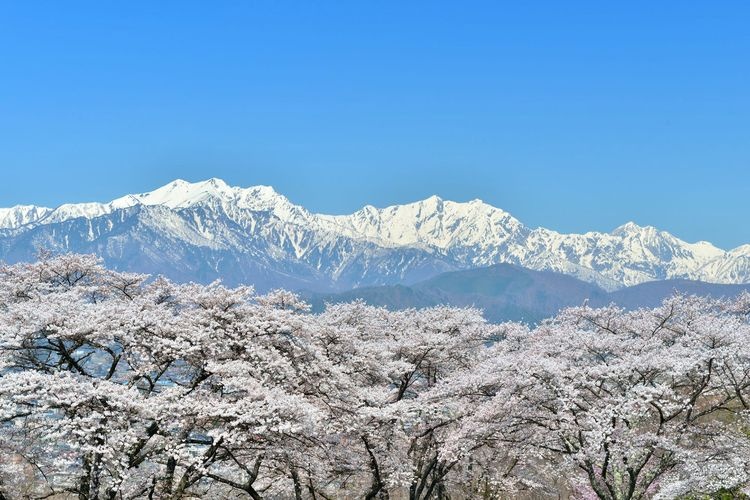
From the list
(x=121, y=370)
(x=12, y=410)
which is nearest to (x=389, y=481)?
(x=121, y=370)

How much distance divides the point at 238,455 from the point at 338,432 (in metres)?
4.37

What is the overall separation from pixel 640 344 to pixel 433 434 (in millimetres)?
10127

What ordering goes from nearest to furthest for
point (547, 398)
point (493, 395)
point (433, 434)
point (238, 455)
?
1. point (238, 455)
2. point (547, 398)
3. point (493, 395)
4. point (433, 434)

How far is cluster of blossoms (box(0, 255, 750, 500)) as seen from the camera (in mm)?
20172

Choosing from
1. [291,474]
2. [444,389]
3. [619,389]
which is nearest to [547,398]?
[619,389]

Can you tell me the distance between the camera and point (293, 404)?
20.4 meters

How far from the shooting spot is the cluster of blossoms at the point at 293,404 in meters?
20.2

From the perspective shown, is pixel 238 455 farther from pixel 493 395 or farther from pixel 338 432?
pixel 493 395

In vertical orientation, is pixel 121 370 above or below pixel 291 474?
above

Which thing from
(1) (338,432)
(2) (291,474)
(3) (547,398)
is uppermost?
(3) (547,398)

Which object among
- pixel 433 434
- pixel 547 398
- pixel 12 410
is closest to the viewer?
pixel 12 410

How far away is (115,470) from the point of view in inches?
770

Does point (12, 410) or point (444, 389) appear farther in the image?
point (444, 389)

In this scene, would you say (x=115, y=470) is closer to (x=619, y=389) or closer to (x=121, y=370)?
(x=121, y=370)
